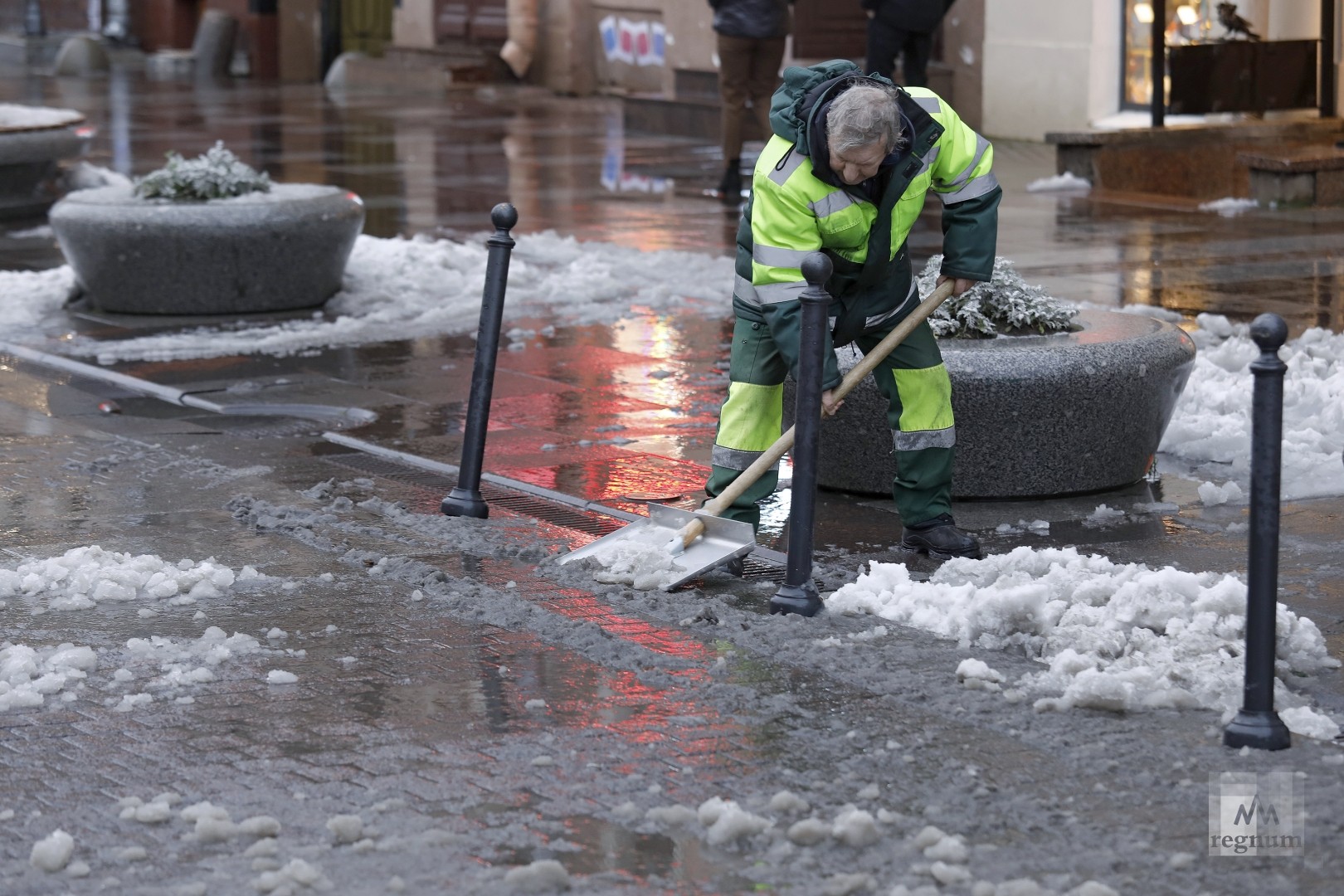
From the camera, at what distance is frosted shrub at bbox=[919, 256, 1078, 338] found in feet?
21.1

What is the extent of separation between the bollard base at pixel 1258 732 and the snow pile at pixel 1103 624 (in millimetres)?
124

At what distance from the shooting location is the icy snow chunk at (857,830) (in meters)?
3.65

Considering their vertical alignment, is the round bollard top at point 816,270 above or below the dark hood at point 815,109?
below

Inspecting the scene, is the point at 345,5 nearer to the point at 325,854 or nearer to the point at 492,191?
the point at 492,191

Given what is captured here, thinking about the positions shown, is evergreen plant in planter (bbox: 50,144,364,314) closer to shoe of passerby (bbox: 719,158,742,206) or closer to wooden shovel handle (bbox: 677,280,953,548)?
wooden shovel handle (bbox: 677,280,953,548)

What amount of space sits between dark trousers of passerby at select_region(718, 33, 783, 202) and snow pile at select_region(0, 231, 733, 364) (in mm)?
3121

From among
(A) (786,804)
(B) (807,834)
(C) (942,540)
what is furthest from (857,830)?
(C) (942,540)

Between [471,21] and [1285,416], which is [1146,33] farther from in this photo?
[471,21]

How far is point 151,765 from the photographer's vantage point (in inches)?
161

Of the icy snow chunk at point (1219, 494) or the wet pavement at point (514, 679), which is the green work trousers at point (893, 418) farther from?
the icy snow chunk at point (1219, 494)

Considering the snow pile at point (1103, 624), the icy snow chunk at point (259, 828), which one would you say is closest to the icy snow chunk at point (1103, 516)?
the snow pile at point (1103, 624)

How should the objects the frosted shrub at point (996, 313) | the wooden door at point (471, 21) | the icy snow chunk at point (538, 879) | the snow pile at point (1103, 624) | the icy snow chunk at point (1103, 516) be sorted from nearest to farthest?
the icy snow chunk at point (538, 879) < the snow pile at point (1103, 624) < the icy snow chunk at point (1103, 516) < the frosted shrub at point (996, 313) < the wooden door at point (471, 21)

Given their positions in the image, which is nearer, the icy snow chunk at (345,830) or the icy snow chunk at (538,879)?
the icy snow chunk at (538,879)

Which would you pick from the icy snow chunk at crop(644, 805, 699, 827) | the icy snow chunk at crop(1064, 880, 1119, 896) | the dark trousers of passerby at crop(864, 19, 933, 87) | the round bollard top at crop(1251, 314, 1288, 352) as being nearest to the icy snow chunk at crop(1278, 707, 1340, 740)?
the round bollard top at crop(1251, 314, 1288, 352)
